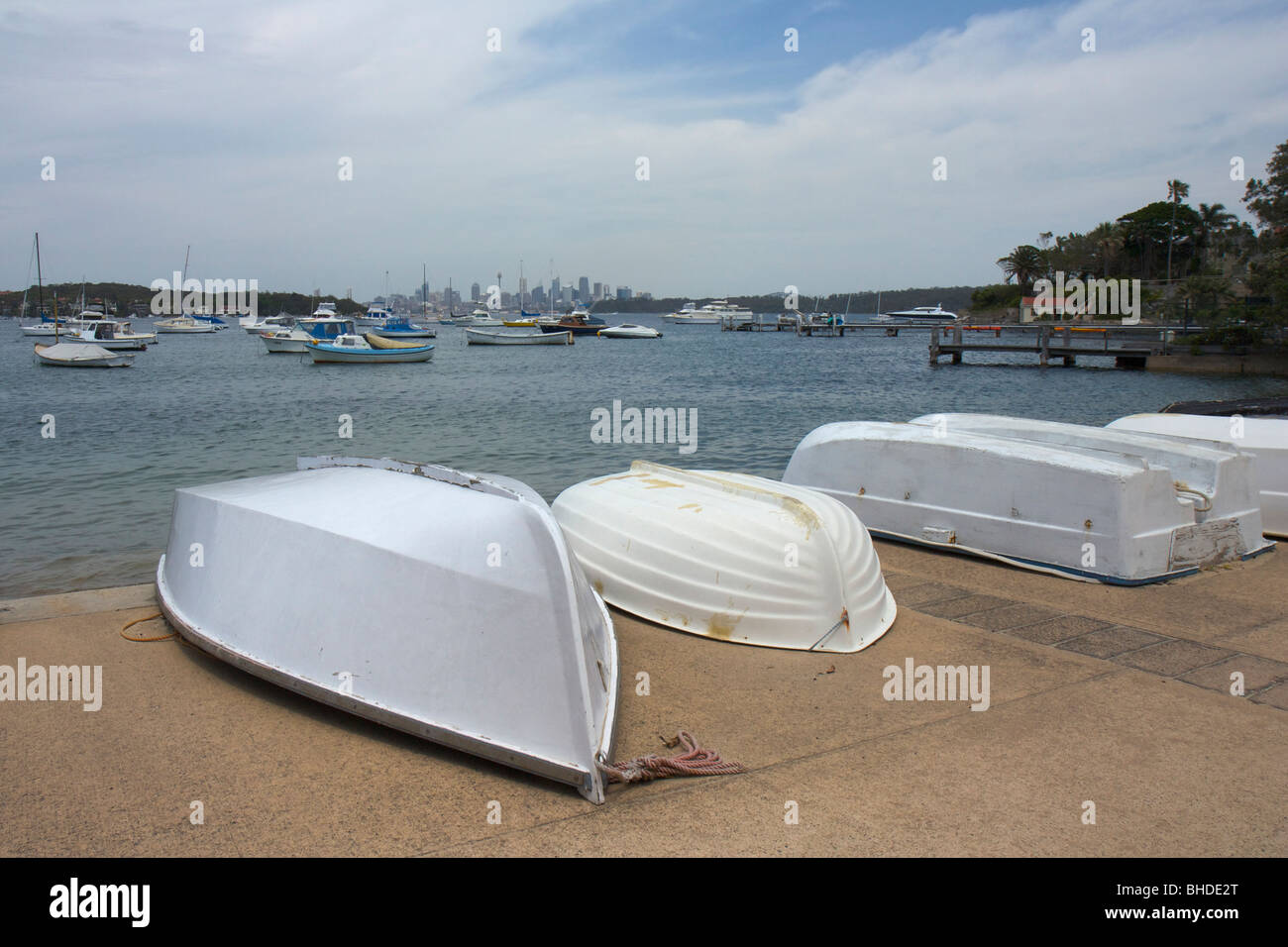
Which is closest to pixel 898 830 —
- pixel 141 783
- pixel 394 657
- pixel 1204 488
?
pixel 394 657

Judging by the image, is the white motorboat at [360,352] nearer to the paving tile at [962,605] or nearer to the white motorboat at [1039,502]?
the white motorboat at [1039,502]

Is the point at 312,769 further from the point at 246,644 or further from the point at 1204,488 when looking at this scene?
the point at 1204,488

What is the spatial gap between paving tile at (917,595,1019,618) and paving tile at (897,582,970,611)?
61 mm

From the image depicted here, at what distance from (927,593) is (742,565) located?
6.34 ft

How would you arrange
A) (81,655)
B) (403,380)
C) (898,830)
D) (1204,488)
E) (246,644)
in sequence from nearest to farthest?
(898,830), (246,644), (81,655), (1204,488), (403,380)

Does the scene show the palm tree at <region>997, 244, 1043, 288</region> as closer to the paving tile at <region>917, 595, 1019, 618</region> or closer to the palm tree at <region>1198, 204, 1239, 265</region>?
the palm tree at <region>1198, 204, 1239, 265</region>

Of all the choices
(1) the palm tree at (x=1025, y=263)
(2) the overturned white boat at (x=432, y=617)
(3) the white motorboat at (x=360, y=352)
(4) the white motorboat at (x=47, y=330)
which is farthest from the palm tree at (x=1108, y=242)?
(2) the overturned white boat at (x=432, y=617)

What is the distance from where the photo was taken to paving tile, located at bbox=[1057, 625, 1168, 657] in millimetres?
5477

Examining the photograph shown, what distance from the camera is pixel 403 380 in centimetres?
3922

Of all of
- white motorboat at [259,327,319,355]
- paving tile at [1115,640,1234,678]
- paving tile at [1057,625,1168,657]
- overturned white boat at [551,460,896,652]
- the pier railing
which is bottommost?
paving tile at [1115,640,1234,678]

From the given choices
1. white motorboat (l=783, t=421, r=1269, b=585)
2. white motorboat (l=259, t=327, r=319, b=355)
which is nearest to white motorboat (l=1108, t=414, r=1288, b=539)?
white motorboat (l=783, t=421, r=1269, b=585)

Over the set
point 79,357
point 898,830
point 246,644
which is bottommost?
point 898,830

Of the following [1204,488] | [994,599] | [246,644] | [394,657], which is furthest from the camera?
[1204,488]
